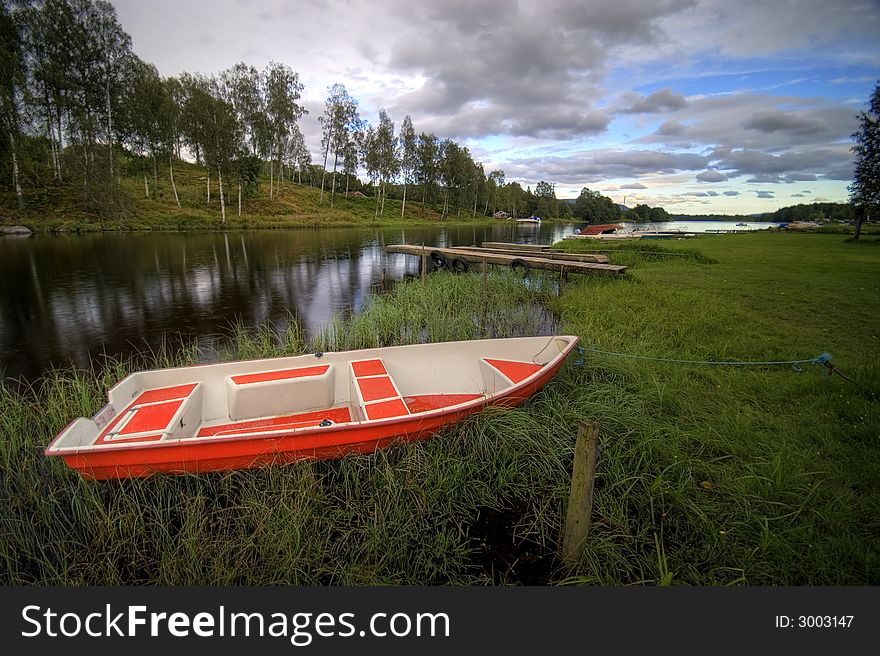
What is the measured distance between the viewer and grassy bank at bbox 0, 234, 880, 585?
311 cm

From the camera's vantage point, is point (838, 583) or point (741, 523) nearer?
point (838, 583)

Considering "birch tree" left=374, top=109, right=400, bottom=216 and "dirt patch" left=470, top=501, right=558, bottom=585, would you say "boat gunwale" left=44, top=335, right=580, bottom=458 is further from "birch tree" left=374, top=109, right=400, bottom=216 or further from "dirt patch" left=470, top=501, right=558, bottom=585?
"birch tree" left=374, top=109, right=400, bottom=216

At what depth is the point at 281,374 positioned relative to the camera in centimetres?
540

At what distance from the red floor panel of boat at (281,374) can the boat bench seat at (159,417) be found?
0.56 m

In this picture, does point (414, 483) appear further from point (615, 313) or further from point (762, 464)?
point (615, 313)

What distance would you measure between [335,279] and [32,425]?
44.4 feet

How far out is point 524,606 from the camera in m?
2.60

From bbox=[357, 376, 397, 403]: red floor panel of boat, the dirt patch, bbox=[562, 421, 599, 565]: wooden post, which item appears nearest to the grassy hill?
bbox=[357, 376, 397, 403]: red floor panel of boat

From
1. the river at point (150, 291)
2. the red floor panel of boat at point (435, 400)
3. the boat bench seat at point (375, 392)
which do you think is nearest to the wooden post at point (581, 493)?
the boat bench seat at point (375, 392)

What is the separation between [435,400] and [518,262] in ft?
34.6

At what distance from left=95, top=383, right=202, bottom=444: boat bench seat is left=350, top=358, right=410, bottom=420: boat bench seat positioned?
1970 millimetres

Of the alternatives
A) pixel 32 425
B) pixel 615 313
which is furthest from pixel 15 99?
pixel 615 313

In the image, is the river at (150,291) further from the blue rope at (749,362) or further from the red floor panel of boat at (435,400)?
the blue rope at (749,362)

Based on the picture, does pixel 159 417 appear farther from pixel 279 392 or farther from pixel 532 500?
pixel 532 500
